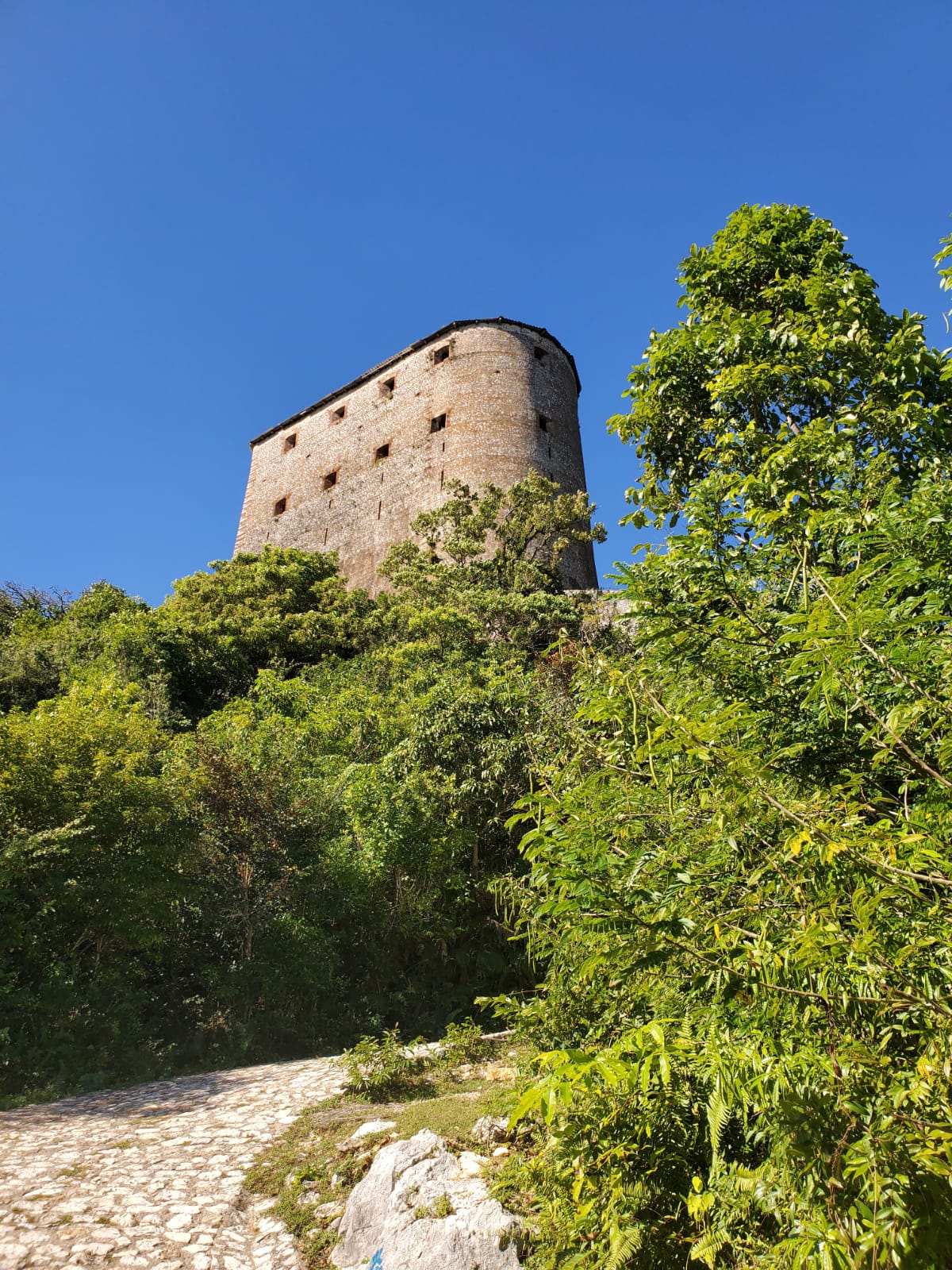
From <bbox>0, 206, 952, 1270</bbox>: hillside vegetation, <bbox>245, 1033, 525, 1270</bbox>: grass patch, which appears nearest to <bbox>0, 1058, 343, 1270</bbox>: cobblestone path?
<bbox>245, 1033, 525, 1270</bbox>: grass patch

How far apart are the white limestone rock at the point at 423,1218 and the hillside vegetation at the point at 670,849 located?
0.24m

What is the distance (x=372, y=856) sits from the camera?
8.37 m

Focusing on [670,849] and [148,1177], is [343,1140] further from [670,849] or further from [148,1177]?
[670,849]

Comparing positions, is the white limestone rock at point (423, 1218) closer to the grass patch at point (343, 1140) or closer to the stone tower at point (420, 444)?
the grass patch at point (343, 1140)

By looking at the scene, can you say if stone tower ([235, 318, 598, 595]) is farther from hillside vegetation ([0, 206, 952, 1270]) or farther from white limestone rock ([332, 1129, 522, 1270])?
white limestone rock ([332, 1129, 522, 1270])

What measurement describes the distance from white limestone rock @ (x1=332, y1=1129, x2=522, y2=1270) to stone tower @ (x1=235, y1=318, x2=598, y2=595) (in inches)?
703

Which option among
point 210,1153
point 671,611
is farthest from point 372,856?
point 671,611

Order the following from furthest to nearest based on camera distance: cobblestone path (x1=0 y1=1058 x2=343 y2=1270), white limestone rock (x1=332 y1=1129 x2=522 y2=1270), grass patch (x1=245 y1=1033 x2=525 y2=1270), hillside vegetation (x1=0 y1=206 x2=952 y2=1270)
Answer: grass patch (x1=245 y1=1033 x2=525 y2=1270) < cobblestone path (x1=0 y1=1058 x2=343 y2=1270) < white limestone rock (x1=332 y1=1129 x2=522 y2=1270) < hillside vegetation (x1=0 y1=206 x2=952 y2=1270)

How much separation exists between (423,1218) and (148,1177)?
6.43 feet

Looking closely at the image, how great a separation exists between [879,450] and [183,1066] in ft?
26.0

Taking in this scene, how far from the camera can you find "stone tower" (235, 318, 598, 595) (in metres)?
23.5

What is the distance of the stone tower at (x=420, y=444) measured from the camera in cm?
2347

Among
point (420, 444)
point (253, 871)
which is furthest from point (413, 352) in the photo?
point (253, 871)

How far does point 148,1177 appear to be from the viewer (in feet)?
13.2
